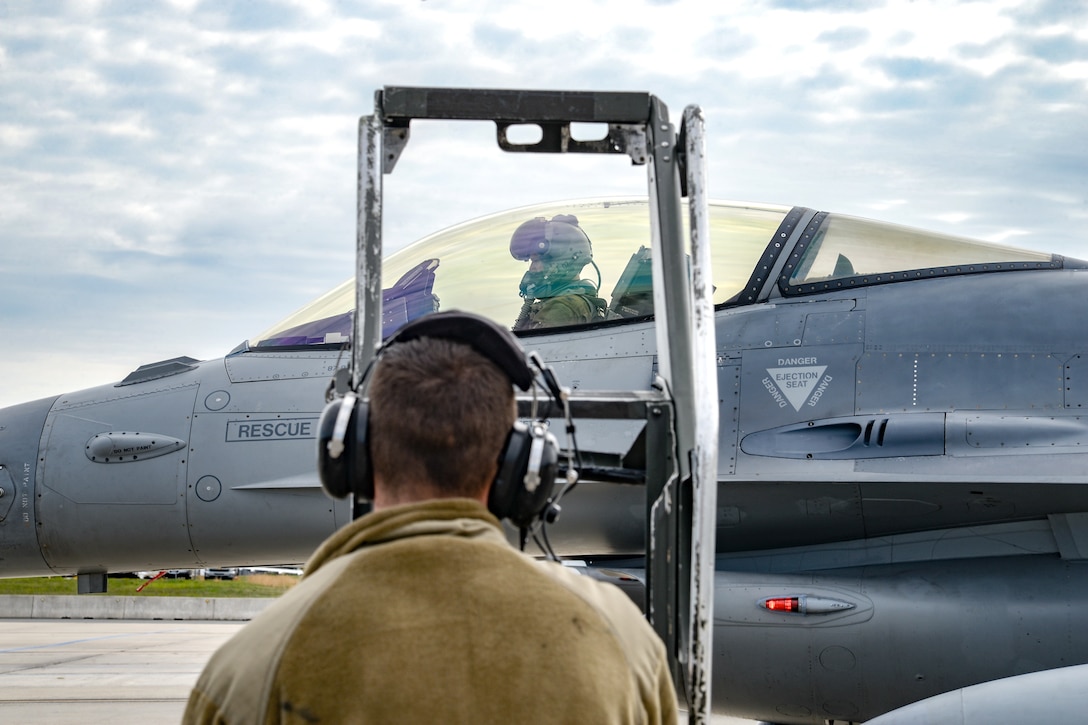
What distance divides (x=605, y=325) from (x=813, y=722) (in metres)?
2.26

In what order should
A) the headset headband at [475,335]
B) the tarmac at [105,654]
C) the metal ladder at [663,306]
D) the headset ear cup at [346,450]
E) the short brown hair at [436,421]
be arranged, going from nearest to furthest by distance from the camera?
the short brown hair at [436,421]
the headset headband at [475,335]
the headset ear cup at [346,450]
the metal ladder at [663,306]
the tarmac at [105,654]

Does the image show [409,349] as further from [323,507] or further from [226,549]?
[226,549]

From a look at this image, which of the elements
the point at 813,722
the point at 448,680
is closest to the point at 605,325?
the point at 813,722

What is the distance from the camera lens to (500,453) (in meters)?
1.86

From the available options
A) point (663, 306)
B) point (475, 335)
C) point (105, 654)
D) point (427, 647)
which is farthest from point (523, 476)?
point (105, 654)

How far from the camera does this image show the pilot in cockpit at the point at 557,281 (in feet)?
18.9

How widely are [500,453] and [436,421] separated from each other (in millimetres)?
245

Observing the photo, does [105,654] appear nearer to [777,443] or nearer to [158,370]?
[158,370]

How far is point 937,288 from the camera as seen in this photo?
5582 millimetres

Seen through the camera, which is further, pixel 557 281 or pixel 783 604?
pixel 557 281

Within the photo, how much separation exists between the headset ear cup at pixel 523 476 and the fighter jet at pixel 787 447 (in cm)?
276

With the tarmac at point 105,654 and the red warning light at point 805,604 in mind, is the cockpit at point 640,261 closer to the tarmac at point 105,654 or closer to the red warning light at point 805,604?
the red warning light at point 805,604

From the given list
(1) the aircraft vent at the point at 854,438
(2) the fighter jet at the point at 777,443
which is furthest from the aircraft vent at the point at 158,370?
(1) the aircraft vent at the point at 854,438

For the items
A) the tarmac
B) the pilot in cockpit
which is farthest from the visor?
the tarmac
